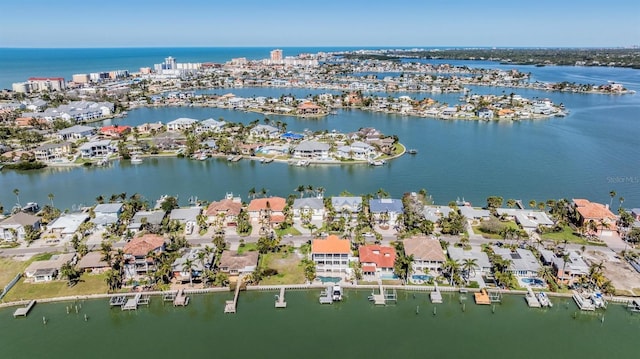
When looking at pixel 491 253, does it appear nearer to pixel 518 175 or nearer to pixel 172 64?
pixel 518 175

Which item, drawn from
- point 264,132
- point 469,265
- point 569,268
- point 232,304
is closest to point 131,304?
point 232,304

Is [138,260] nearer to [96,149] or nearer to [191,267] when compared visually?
[191,267]

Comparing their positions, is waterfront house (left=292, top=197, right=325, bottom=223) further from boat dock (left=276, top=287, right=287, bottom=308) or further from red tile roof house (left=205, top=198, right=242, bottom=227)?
boat dock (left=276, top=287, right=287, bottom=308)

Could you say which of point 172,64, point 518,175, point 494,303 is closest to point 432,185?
point 518,175

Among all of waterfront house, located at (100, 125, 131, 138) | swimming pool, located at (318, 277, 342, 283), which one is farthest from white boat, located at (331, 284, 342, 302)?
waterfront house, located at (100, 125, 131, 138)

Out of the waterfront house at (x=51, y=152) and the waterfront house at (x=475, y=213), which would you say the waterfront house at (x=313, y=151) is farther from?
the waterfront house at (x=51, y=152)

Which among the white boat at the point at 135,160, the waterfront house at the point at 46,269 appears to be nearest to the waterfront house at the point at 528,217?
the waterfront house at the point at 46,269
